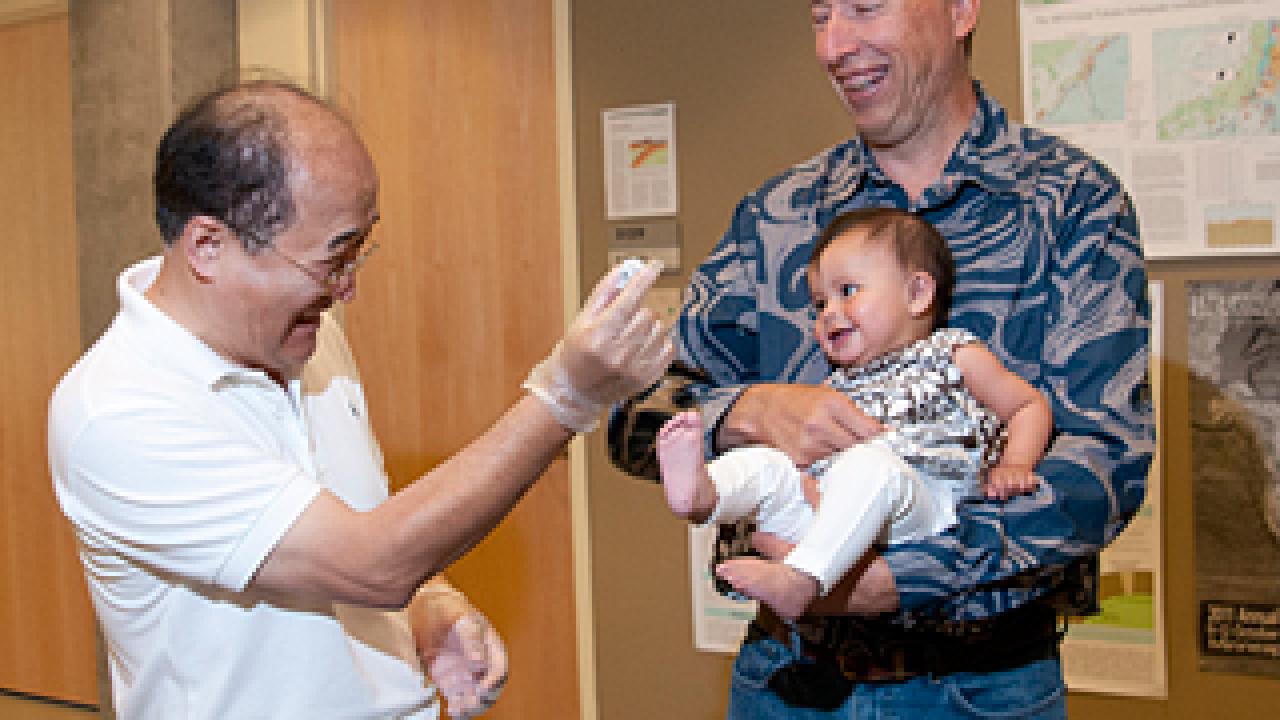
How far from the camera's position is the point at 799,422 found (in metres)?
1.33

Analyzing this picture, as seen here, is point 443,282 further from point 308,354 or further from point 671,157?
point 308,354

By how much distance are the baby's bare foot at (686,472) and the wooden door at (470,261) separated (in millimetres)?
1870

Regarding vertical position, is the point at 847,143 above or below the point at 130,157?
below

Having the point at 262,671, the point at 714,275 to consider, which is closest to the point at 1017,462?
the point at 714,275

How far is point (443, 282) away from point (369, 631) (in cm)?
177

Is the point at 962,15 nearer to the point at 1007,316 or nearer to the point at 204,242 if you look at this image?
the point at 1007,316

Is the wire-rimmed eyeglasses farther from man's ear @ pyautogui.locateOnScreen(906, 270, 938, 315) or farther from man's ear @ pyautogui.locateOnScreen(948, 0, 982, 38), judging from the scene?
man's ear @ pyautogui.locateOnScreen(948, 0, 982, 38)

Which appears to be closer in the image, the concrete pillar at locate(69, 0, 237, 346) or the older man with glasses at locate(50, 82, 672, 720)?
the older man with glasses at locate(50, 82, 672, 720)

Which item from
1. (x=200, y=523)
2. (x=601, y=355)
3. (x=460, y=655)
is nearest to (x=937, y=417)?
(x=601, y=355)

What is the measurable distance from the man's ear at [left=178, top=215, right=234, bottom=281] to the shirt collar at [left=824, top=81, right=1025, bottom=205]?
2.88ft

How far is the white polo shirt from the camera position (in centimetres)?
120

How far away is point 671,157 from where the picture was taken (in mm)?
Answer: 3082

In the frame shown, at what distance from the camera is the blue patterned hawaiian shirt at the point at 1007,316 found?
3.97 ft

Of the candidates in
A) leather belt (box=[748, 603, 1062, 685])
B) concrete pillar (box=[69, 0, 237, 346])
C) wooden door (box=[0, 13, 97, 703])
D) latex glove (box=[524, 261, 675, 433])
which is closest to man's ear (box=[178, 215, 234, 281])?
latex glove (box=[524, 261, 675, 433])
